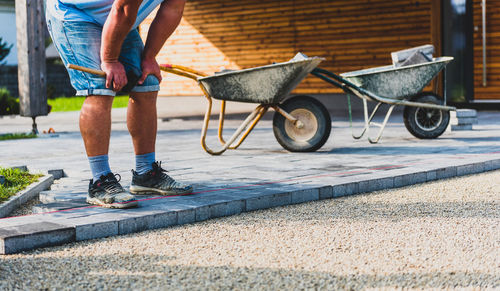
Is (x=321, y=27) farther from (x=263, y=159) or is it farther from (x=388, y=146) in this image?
(x=263, y=159)

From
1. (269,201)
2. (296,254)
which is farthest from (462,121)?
(296,254)

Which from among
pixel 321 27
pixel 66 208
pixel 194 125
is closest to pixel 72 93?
pixel 321 27

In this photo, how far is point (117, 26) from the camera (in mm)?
3707

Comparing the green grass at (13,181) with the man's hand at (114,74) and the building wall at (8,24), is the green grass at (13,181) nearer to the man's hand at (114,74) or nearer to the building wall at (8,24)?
the man's hand at (114,74)

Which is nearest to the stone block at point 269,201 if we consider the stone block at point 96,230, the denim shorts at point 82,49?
the stone block at point 96,230

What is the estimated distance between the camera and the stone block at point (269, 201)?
413cm

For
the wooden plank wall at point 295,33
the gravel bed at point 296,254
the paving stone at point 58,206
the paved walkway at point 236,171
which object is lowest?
the gravel bed at point 296,254

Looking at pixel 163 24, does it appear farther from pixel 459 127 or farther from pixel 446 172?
pixel 459 127

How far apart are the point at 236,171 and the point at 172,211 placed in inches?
63.9

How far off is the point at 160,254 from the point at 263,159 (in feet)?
10.1

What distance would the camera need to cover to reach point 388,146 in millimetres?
7055

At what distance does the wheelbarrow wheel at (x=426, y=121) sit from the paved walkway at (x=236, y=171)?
0.50ft

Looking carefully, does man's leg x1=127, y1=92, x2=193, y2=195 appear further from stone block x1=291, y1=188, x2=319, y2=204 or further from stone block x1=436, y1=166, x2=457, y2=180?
stone block x1=436, y1=166, x2=457, y2=180

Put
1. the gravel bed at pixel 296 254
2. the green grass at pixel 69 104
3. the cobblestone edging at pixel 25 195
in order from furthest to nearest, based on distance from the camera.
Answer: the green grass at pixel 69 104 → the cobblestone edging at pixel 25 195 → the gravel bed at pixel 296 254
